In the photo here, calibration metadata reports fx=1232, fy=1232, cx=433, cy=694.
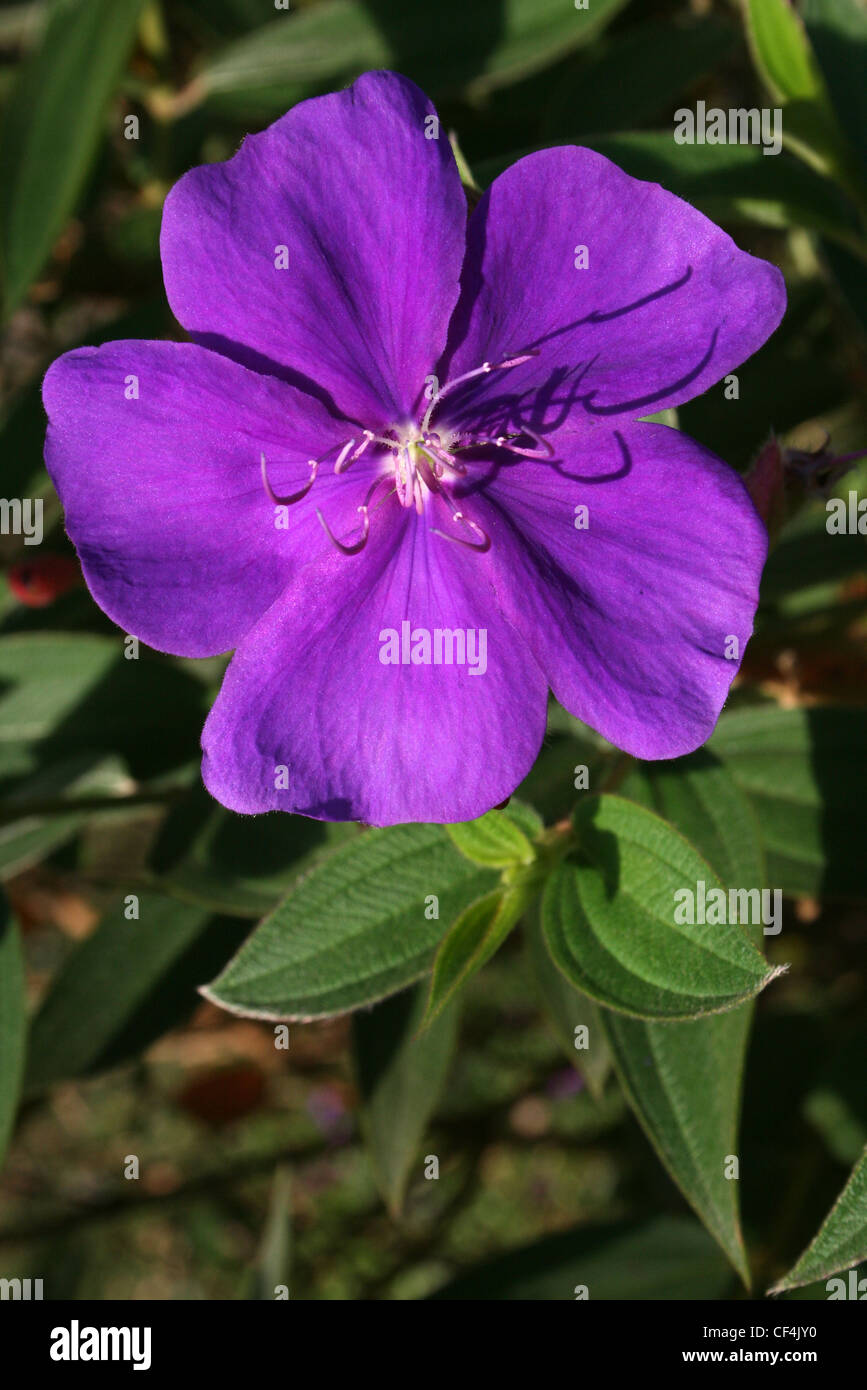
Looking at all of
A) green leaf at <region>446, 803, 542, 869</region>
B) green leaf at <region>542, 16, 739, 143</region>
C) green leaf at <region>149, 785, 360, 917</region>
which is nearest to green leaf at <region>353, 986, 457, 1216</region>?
green leaf at <region>149, 785, 360, 917</region>

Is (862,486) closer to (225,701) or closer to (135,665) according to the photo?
(135,665)

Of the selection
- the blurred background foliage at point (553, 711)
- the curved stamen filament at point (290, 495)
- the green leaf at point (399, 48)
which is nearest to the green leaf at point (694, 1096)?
the blurred background foliage at point (553, 711)

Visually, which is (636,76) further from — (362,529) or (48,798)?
(48,798)

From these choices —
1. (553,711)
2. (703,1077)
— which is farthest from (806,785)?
(703,1077)

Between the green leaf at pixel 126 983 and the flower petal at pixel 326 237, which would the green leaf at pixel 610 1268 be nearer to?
the green leaf at pixel 126 983

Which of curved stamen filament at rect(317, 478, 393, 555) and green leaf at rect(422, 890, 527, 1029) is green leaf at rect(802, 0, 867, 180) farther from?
green leaf at rect(422, 890, 527, 1029)

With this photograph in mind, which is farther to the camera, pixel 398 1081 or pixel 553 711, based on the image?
pixel 398 1081
